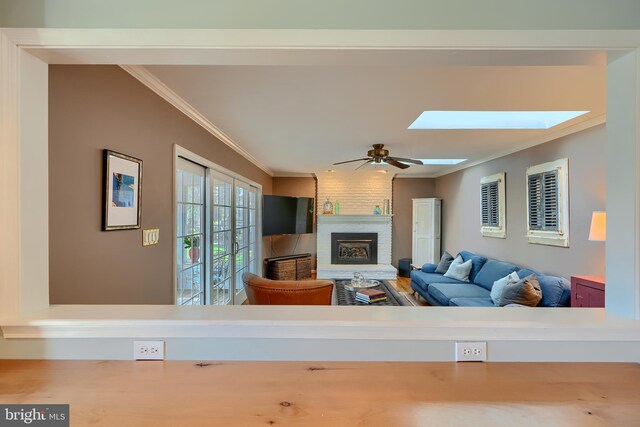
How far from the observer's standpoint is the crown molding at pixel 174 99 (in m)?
1.93

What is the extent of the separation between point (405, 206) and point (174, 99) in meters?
5.70

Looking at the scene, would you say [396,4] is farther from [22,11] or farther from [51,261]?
[51,261]

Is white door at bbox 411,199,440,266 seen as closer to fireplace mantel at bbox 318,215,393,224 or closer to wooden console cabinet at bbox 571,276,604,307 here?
fireplace mantel at bbox 318,215,393,224

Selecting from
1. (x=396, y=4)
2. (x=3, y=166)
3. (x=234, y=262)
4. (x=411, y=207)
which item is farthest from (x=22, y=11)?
(x=411, y=207)

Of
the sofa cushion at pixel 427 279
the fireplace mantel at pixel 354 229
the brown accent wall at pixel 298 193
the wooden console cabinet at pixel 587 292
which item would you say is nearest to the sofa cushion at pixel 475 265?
the sofa cushion at pixel 427 279

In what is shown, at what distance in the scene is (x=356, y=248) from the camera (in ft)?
22.4

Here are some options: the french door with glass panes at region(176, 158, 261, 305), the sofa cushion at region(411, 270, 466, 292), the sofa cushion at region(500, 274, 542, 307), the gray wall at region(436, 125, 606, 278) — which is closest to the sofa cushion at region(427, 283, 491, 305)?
the sofa cushion at region(411, 270, 466, 292)

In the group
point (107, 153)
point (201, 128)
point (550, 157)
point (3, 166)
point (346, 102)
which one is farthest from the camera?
point (550, 157)

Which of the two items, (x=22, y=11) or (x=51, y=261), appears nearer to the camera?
(x=22, y=11)

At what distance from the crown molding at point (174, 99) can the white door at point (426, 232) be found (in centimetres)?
446

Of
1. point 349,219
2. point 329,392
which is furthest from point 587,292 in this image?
point 349,219

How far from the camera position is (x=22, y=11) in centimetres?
113

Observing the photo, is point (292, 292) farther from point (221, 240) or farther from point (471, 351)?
point (221, 240)

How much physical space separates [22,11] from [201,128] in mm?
1854
